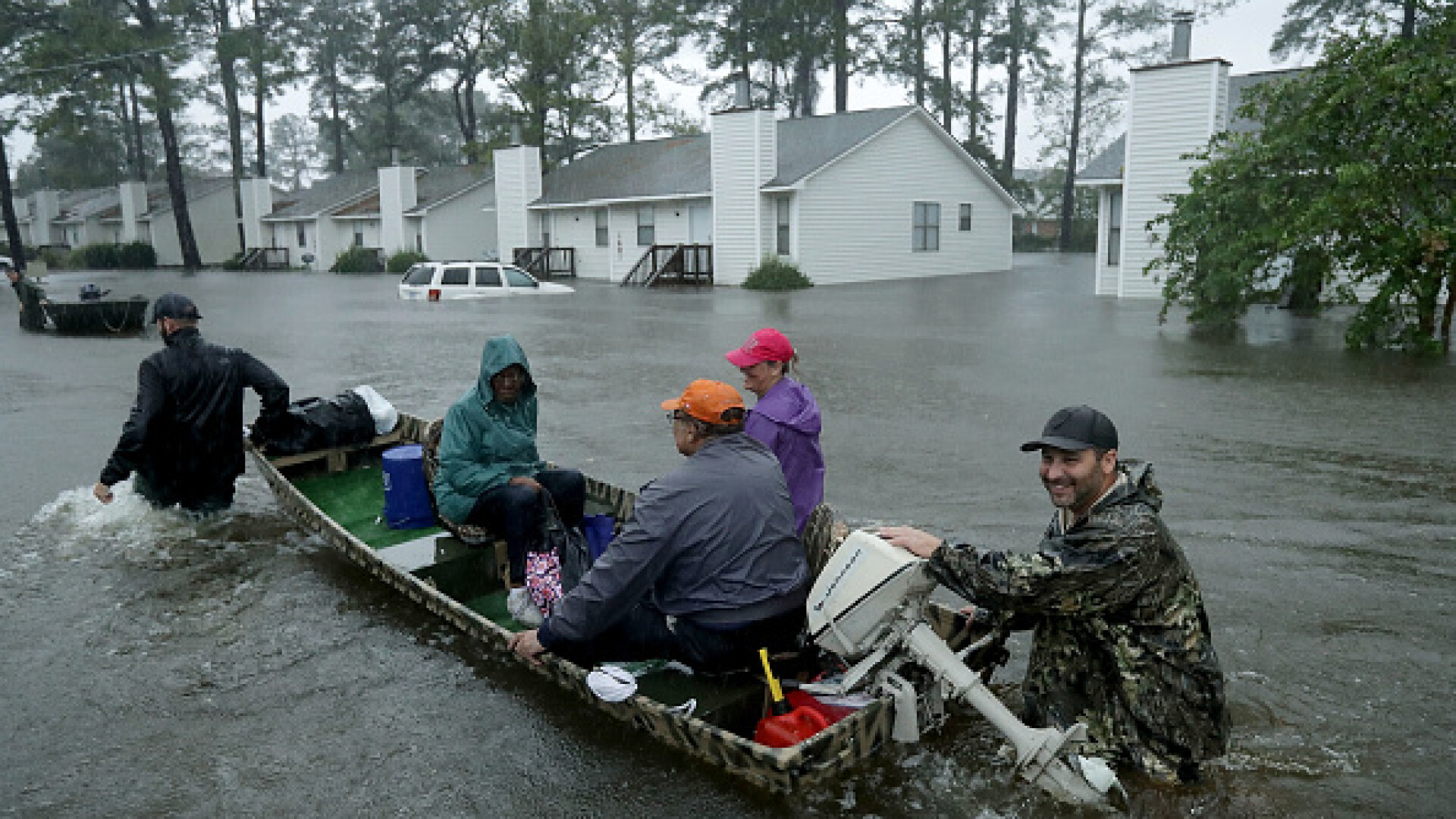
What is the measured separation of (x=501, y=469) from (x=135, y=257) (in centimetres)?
6135

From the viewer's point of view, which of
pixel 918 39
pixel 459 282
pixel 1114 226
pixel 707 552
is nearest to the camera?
pixel 707 552

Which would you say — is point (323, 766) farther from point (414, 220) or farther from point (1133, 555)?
point (414, 220)

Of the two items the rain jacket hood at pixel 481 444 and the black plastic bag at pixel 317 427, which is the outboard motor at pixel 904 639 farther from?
the black plastic bag at pixel 317 427

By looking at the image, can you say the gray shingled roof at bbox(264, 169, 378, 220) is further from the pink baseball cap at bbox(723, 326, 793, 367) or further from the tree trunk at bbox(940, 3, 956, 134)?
the pink baseball cap at bbox(723, 326, 793, 367)

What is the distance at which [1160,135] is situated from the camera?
78.6ft

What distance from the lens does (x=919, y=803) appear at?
436 cm

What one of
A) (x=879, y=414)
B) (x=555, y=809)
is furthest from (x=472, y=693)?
(x=879, y=414)

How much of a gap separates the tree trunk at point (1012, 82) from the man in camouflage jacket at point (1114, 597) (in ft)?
166

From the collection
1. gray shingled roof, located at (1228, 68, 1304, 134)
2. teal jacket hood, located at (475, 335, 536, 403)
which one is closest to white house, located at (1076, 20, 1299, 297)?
gray shingled roof, located at (1228, 68, 1304, 134)

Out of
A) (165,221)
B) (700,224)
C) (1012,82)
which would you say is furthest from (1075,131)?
(165,221)

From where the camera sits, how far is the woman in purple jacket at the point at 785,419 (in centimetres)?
553

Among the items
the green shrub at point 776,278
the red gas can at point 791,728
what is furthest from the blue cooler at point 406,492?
the green shrub at point 776,278

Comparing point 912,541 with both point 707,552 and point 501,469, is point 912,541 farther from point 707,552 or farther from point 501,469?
point 501,469

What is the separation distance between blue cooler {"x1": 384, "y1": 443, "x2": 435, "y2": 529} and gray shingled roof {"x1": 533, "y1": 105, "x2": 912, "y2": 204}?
25.5 m
